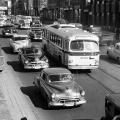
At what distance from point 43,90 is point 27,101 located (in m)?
0.94

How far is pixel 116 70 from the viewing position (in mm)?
27641

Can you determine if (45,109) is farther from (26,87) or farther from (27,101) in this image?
(26,87)

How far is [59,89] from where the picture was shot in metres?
17.8

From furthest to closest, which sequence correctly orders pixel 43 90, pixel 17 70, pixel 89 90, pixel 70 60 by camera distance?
pixel 17 70 → pixel 70 60 → pixel 89 90 → pixel 43 90

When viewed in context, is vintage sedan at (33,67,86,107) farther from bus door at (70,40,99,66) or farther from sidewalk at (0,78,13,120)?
bus door at (70,40,99,66)

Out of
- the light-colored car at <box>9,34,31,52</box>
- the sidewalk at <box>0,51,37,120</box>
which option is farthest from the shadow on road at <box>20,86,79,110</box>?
the light-colored car at <box>9,34,31,52</box>

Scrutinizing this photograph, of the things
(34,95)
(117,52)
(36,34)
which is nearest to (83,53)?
(34,95)

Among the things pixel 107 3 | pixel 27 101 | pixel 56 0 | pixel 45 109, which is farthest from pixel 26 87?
pixel 56 0

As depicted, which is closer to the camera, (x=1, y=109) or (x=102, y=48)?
(x=1, y=109)

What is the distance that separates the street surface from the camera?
17.0 metres

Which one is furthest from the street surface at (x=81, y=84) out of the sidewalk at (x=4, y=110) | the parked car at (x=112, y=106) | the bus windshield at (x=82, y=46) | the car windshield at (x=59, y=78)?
the parked car at (x=112, y=106)

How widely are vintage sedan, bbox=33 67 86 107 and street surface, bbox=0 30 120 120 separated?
0.39 meters

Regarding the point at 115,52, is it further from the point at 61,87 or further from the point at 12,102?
the point at 12,102

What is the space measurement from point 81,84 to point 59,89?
5.23m
